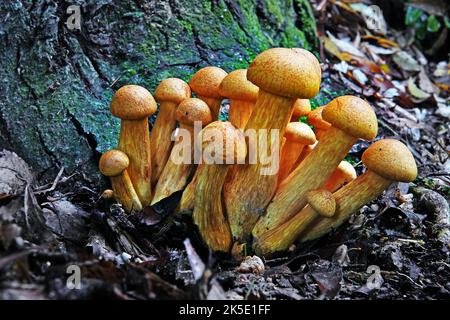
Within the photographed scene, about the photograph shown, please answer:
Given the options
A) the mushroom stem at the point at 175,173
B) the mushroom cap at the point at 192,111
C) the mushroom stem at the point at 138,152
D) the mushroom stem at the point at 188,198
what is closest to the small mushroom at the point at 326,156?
the mushroom stem at the point at 188,198

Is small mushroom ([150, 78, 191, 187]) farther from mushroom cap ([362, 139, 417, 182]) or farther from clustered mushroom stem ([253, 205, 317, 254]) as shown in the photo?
mushroom cap ([362, 139, 417, 182])

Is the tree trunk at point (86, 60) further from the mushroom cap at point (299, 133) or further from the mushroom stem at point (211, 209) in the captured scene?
the mushroom cap at point (299, 133)

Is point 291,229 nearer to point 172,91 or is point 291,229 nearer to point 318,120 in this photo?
point 318,120

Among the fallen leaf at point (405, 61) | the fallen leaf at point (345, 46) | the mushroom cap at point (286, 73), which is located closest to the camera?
the mushroom cap at point (286, 73)

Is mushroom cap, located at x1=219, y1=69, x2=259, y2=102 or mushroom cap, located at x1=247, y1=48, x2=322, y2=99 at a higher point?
mushroom cap, located at x1=247, y1=48, x2=322, y2=99

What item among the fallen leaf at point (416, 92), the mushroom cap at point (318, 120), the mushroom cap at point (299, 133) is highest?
the mushroom cap at point (318, 120)

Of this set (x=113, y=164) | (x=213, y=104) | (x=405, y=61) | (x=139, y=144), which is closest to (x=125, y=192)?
(x=113, y=164)

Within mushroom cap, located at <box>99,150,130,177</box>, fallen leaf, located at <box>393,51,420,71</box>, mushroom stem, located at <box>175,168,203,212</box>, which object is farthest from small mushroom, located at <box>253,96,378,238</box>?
fallen leaf, located at <box>393,51,420,71</box>
